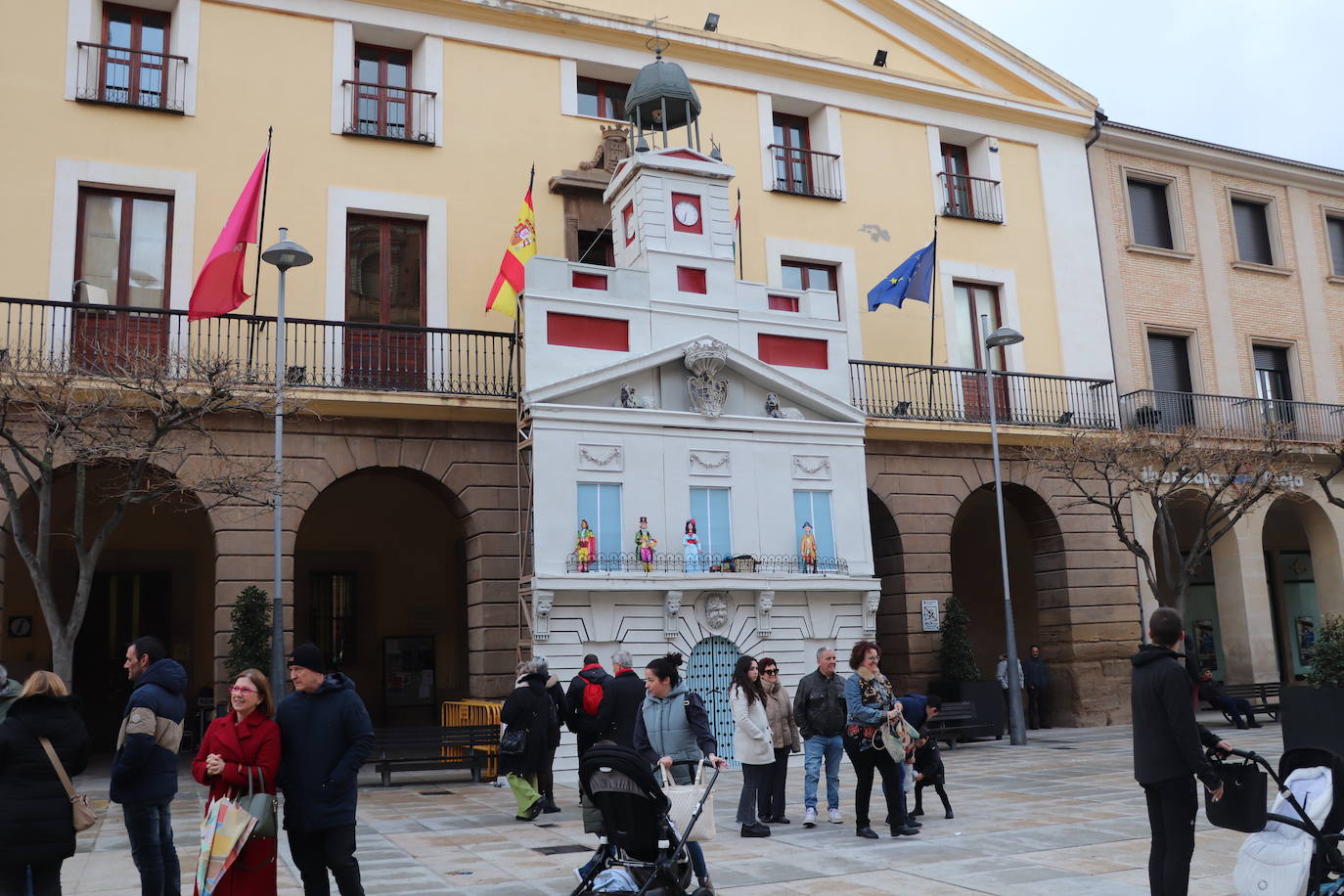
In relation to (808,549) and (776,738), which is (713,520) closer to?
(808,549)

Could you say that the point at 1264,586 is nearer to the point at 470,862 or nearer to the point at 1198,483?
the point at 1198,483

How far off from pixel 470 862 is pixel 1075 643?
16.1m

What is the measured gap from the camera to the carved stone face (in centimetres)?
1800

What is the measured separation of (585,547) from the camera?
1728 centimetres

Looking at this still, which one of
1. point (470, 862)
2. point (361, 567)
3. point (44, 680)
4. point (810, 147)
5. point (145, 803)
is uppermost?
point (810, 147)

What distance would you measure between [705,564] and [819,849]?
8.28 metres

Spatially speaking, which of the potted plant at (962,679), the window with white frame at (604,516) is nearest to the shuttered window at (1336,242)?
the potted plant at (962,679)

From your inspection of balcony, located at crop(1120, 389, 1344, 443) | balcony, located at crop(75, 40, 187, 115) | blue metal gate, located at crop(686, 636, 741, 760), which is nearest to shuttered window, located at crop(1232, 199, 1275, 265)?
balcony, located at crop(1120, 389, 1344, 443)

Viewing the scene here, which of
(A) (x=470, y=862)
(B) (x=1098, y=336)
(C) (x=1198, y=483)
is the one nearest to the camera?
(A) (x=470, y=862)

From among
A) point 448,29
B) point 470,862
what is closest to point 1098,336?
point 448,29

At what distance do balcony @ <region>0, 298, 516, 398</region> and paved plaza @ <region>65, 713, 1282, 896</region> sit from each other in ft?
19.9

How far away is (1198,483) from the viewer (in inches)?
880

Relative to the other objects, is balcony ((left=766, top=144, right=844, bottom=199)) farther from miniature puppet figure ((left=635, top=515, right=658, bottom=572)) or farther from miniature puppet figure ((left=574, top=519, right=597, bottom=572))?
miniature puppet figure ((left=574, top=519, right=597, bottom=572))

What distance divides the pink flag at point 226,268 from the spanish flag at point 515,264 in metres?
3.91
